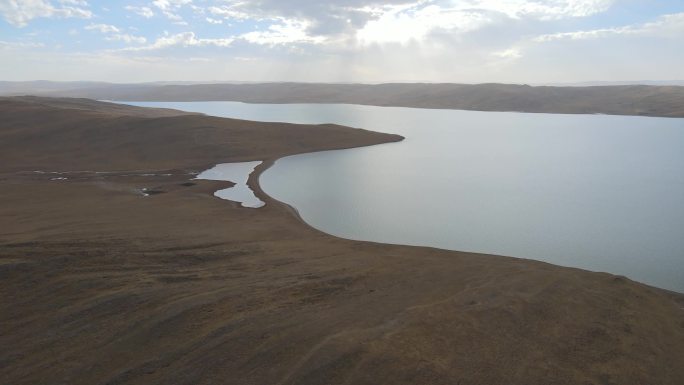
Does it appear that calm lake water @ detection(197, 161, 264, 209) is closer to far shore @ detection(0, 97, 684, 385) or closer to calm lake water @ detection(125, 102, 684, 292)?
calm lake water @ detection(125, 102, 684, 292)

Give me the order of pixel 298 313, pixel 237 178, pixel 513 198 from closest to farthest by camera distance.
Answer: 1. pixel 298 313
2. pixel 513 198
3. pixel 237 178

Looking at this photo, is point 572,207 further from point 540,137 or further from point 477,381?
point 540,137

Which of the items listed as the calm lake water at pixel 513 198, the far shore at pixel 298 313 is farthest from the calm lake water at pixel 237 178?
the far shore at pixel 298 313

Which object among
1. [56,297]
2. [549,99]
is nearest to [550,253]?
[56,297]

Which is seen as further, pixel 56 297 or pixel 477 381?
pixel 56 297

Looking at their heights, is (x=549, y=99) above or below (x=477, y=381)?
above

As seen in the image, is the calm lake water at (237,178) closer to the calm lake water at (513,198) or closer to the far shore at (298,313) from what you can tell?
the calm lake water at (513,198)

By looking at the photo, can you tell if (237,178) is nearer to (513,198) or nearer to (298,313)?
(513,198)

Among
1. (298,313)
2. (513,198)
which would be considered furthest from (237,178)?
(298,313)
